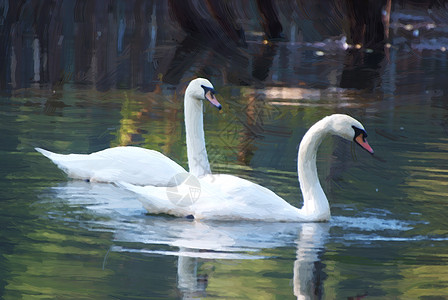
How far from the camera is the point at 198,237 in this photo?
8625 mm

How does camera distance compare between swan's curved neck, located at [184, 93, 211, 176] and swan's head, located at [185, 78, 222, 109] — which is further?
swan's head, located at [185, 78, 222, 109]

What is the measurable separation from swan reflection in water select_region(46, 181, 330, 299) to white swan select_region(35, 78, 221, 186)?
686 millimetres

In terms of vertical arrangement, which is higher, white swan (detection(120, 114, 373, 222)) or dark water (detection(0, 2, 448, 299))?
white swan (detection(120, 114, 373, 222))

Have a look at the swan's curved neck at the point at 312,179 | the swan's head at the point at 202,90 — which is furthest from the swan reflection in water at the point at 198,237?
the swan's head at the point at 202,90

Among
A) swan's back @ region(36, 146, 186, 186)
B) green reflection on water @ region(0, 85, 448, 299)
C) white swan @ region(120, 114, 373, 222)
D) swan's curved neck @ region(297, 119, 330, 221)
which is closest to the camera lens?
green reflection on water @ region(0, 85, 448, 299)

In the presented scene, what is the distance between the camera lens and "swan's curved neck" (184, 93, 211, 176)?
10.9m

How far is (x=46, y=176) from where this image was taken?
11.3 m

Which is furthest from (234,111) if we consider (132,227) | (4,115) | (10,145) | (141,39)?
(141,39)

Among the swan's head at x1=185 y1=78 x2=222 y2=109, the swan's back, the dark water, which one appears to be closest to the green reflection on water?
the dark water

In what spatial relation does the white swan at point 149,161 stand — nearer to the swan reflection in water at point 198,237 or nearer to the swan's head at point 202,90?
the swan's head at point 202,90

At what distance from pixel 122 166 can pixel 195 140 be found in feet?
2.68

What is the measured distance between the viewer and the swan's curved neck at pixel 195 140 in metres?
10.9

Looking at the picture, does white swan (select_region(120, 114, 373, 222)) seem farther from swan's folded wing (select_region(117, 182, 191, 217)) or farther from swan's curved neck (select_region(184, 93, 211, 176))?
swan's curved neck (select_region(184, 93, 211, 176))

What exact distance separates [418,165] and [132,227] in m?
4.46
